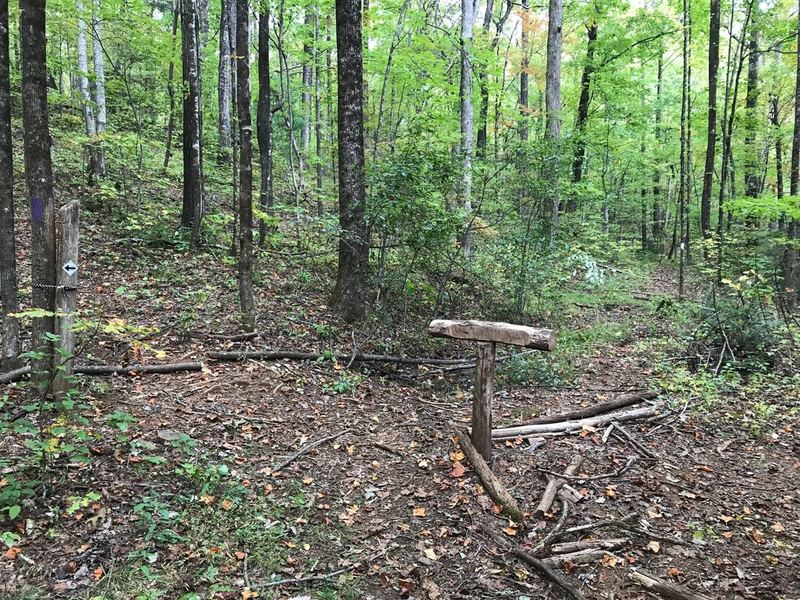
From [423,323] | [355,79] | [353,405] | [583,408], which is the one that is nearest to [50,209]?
[353,405]

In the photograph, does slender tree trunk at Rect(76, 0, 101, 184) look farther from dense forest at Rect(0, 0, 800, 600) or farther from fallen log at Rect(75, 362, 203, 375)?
fallen log at Rect(75, 362, 203, 375)

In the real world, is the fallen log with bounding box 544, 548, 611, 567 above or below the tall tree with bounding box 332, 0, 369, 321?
below

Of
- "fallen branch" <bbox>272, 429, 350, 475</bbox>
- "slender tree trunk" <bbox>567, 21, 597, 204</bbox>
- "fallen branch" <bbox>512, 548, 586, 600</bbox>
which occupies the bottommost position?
"fallen branch" <bbox>512, 548, 586, 600</bbox>

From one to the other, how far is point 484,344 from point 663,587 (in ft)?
8.17

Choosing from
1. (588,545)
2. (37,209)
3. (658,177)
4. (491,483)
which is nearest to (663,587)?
(588,545)

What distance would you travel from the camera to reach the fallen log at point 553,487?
471 cm

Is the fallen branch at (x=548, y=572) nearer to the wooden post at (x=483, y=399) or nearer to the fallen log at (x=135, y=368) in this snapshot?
the wooden post at (x=483, y=399)


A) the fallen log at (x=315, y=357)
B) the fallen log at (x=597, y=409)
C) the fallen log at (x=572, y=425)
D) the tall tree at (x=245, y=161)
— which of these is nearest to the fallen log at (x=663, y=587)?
the fallen log at (x=572, y=425)

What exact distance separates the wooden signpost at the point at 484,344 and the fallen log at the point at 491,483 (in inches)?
3.6

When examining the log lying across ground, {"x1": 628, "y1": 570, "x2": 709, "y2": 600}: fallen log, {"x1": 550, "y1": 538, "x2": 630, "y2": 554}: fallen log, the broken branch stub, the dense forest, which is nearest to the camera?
{"x1": 628, "y1": 570, "x2": 709, "y2": 600}: fallen log

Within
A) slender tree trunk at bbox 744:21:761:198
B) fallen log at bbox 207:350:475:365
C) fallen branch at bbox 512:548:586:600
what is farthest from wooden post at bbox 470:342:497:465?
slender tree trunk at bbox 744:21:761:198

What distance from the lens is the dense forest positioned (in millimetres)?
3914

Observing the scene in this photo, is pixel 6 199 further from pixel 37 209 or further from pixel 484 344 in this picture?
pixel 484 344

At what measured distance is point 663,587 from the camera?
378 centimetres
